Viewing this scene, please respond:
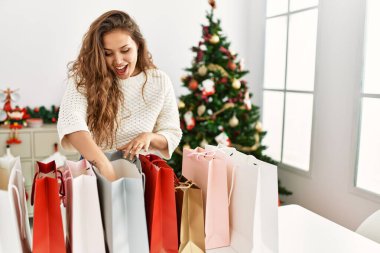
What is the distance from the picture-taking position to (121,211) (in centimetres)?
93

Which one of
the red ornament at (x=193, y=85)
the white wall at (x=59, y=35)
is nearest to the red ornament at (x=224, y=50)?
the red ornament at (x=193, y=85)

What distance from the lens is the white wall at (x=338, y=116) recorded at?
2.77 meters

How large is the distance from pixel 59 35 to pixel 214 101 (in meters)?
1.55

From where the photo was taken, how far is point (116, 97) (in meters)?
1.52

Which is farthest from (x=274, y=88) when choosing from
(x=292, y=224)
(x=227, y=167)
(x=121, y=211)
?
(x=121, y=211)

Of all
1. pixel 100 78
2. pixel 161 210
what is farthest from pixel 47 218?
pixel 100 78

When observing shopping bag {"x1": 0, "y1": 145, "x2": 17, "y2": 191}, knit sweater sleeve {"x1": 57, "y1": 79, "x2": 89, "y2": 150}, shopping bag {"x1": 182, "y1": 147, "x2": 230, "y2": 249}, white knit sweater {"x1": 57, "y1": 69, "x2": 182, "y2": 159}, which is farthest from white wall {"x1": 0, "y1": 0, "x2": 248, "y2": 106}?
shopping bag {"x1": 182, "y1": 147, "x2": 230, "y2": 249}

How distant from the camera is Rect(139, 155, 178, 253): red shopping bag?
3.21 feet

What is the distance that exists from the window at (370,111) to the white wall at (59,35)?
5.54 feet

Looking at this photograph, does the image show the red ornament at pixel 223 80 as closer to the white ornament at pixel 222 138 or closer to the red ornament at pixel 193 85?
the red ornament at pixel 193 85

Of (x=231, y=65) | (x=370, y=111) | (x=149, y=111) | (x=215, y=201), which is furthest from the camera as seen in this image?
(x=231, y=65)

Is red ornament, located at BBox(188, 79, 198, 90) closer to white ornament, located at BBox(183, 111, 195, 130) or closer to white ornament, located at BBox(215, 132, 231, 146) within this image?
white ornament, located at BBox(183, 111, 195, 130)

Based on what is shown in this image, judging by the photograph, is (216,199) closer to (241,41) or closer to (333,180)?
(333,180)

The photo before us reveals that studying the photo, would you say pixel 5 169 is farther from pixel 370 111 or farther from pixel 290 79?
pixel 290 79
